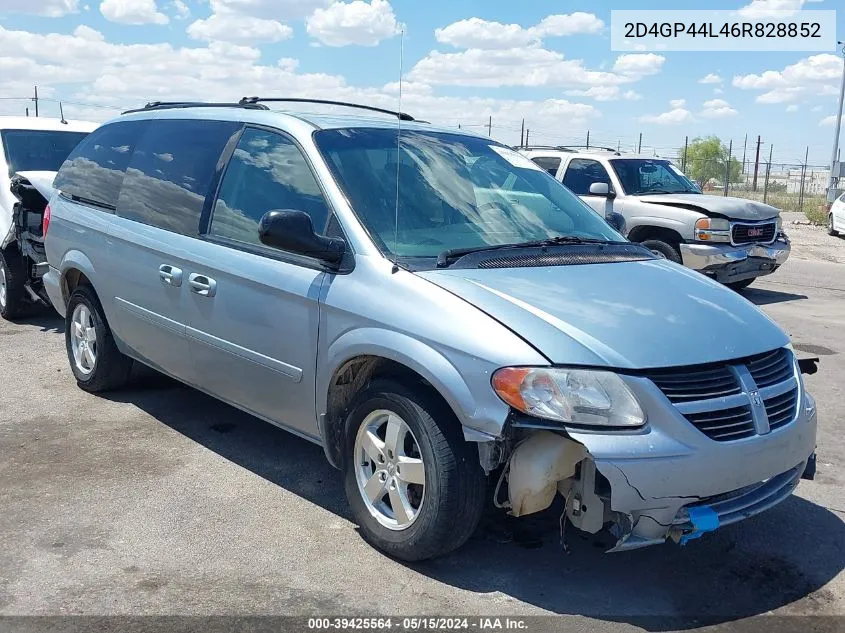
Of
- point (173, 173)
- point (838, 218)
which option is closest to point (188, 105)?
point (173, 173)

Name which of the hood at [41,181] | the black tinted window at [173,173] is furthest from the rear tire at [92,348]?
the hood at [41,181]

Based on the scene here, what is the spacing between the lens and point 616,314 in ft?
11.5

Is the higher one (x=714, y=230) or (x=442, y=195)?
(x=442, y=195)

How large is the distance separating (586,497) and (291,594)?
1215 mm

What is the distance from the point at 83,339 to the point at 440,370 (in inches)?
142

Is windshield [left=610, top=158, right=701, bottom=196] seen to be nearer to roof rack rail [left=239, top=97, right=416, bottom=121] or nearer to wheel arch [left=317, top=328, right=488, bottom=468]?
roof rack rail [left=239, top=97, right=416, bottom=121]

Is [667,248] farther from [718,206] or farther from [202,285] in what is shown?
[202,285]

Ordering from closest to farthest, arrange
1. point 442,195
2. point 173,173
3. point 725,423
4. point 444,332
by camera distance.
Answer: point 725,423 < point 444,332 < point 442,195 < point 173,173

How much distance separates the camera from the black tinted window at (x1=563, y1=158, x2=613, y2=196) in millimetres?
11914

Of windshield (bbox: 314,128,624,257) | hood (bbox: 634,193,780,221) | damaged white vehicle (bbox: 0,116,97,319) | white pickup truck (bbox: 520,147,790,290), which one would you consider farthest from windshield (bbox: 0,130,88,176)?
hood (bbox: 634,193,780,221)

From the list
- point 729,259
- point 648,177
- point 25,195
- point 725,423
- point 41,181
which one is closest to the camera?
point 725,423

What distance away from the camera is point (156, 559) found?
3781mm

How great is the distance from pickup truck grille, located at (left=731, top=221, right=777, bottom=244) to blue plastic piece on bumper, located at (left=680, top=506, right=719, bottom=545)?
823cm

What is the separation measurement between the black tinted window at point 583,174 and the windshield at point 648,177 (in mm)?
197
